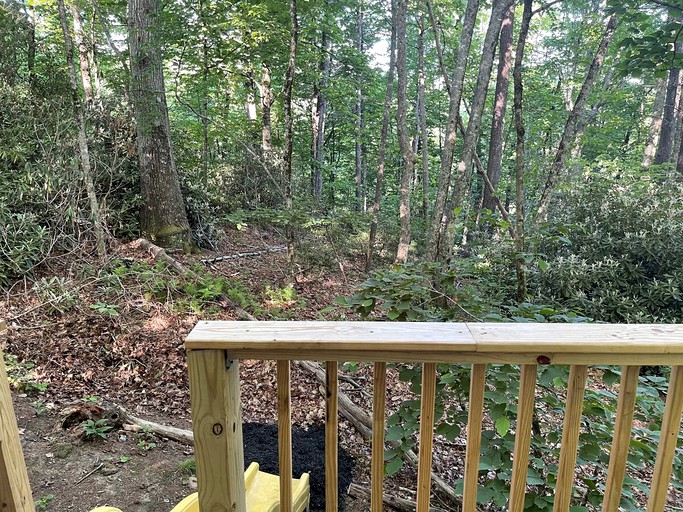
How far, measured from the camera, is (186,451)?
3.09m

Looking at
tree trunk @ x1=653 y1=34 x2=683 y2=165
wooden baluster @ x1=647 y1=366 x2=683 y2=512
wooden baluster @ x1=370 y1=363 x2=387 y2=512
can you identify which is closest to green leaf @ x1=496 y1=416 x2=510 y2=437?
wooden baluster @ x1=647 y1=366 x2=683 y2=512

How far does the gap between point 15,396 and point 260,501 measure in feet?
9.11

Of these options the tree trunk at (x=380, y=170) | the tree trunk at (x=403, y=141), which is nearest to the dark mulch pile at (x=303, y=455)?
the tree trunk at (x=403, y=141)

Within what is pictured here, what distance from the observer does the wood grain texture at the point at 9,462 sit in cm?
119

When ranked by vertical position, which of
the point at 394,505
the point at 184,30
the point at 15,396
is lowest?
the point at 394,505

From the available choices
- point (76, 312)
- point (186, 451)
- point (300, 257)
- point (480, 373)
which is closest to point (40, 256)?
point (76, 312)

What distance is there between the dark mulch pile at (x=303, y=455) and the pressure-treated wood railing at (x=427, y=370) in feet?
6.40

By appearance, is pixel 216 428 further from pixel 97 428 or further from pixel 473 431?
pixel 97 428

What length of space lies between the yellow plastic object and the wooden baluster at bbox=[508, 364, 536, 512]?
44.8 inches

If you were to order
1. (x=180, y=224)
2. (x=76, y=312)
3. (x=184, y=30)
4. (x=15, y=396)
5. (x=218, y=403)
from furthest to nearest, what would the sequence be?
(x=180, y=224)
(x=184, y=30)
(x=76, y=312)
(x=15, y=396)
(x=218, y=403)

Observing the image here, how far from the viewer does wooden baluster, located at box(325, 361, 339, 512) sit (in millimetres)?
1057

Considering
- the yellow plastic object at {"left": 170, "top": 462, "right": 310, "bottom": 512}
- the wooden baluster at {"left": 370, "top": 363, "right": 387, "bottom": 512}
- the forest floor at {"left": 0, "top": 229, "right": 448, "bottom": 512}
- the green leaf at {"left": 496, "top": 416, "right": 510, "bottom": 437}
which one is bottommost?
the forest floor at {"left": 0, "top": 229, "right": 448, "bottom": 512}

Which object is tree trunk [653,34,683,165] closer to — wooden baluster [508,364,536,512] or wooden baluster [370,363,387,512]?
wooden baluster [508,364,536,512]

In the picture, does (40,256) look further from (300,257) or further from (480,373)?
(480,373)
